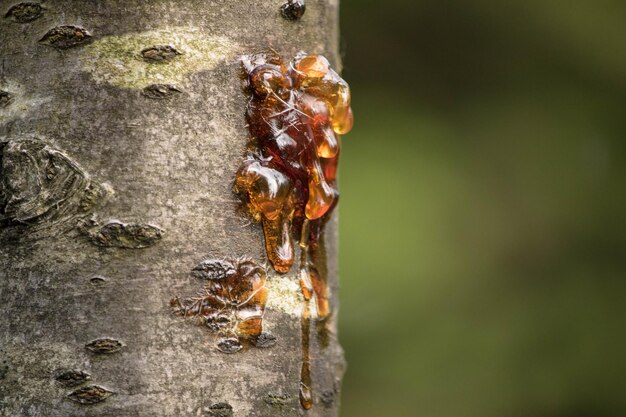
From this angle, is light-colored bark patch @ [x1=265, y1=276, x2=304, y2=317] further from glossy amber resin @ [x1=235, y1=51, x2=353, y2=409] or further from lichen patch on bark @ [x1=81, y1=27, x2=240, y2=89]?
lichen patch on bark @ [x1=81, y1=27, x2=240, y2=89]

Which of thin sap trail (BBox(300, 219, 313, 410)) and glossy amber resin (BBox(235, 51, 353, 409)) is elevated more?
glossy amber resin (BBox(235, 51, 353, 409))

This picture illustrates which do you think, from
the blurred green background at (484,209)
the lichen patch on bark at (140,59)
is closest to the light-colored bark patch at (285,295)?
the lichen patch on bark at (140,59)

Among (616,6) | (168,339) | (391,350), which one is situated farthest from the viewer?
(616,6)

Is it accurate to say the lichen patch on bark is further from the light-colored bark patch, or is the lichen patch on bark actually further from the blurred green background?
the blurred green background

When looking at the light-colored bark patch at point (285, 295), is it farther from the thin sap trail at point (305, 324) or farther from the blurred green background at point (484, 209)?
the blurred green background at point (484, 209)

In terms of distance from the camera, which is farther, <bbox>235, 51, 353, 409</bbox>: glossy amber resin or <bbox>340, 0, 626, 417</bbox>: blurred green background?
<bbox>340, 0, 626, 417</bbox>: blurred green background

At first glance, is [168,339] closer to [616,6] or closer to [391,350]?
[391,350]

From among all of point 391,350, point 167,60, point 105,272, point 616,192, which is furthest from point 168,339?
point 616,192

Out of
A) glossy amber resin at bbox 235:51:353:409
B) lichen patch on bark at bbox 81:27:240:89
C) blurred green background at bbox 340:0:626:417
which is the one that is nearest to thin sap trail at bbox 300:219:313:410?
glossy amber resin at bbox 235:51:353:409

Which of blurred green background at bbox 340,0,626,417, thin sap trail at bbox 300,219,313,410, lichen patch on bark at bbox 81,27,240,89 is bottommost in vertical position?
blurred green background at bbox 340,0,626,417
